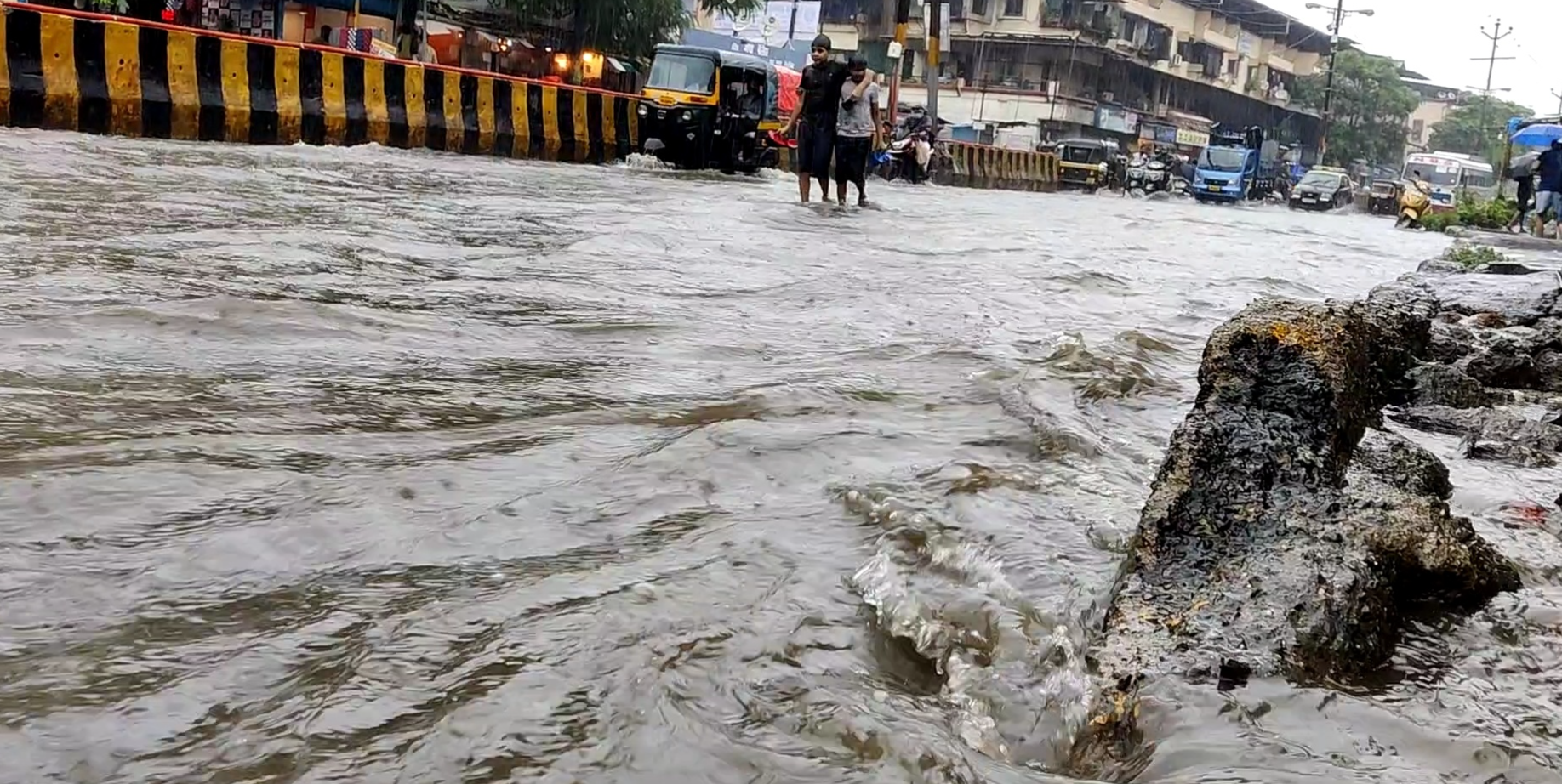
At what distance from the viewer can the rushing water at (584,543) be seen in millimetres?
1508

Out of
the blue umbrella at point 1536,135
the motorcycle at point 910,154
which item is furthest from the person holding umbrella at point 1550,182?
the motorcycle at point 910,154

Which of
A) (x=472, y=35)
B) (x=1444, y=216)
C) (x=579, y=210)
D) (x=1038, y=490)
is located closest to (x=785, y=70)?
(x=472, y=35)

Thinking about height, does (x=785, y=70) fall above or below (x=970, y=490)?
above

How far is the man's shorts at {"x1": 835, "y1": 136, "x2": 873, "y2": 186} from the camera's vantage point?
37.0 ft

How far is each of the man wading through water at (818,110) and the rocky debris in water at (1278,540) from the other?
825 cm

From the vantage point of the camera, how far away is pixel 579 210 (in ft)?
27.9

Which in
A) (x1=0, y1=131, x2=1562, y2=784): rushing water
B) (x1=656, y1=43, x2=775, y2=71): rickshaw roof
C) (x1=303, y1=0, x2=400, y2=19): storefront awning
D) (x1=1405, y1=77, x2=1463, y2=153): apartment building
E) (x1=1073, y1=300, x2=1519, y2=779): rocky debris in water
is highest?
(x1=1405, y1=77, x2=1463, y2=153): apartment building

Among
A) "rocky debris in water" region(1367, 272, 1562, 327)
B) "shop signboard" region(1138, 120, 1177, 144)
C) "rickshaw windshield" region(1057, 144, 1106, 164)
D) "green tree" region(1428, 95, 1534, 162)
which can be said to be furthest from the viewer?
"green tree" region(1428, 95, 1534, 162)

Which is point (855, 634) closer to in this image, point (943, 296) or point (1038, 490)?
point (1038, 490)

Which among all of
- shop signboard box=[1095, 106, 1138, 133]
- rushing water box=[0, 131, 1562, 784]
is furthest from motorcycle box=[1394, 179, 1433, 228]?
shop signboard box=[1095, 106, 1138, 133]

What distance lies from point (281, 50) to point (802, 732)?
1266cm

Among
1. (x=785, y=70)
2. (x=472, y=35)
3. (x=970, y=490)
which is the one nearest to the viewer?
(x=970, y=490)

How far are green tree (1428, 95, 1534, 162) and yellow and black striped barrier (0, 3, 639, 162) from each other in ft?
271

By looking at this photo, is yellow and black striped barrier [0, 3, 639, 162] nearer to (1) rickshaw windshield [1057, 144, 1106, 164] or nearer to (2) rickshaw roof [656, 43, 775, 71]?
(2) rickshaw roof [656, 43, 775, 71]
